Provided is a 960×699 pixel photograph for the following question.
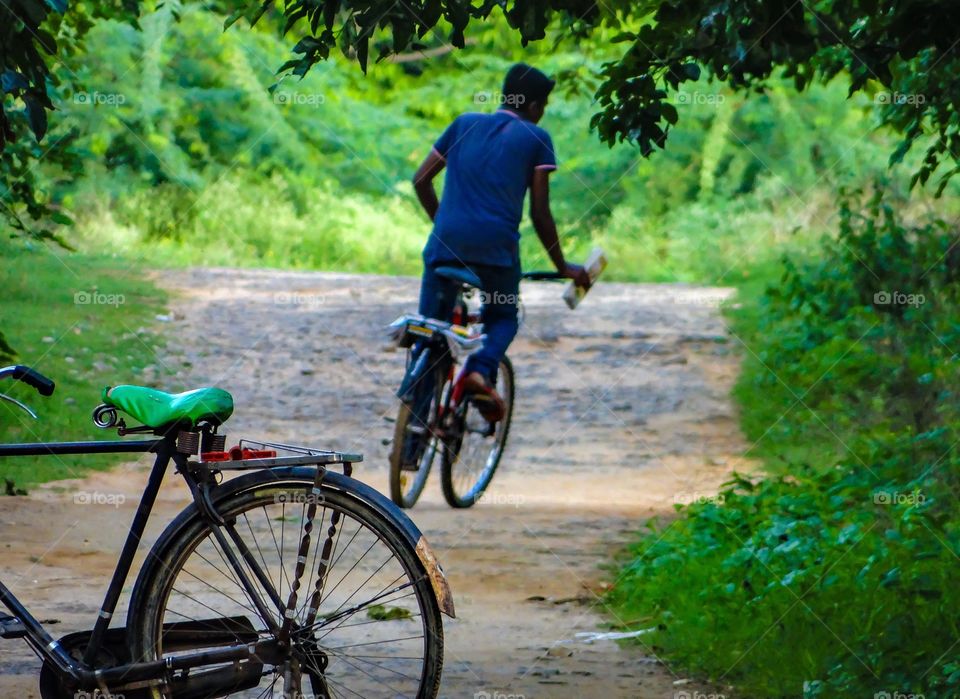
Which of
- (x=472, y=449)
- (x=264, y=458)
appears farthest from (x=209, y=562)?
(x=472, y=449)

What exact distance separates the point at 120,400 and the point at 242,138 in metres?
20.4

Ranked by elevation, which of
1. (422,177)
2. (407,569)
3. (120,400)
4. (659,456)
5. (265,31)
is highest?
(265,31)

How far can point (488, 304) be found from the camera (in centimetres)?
750

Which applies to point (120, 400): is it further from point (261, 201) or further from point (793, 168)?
point (793, 168)

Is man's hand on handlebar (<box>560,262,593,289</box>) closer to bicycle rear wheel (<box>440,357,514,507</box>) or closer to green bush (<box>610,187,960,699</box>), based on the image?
bicycle rear wheel (<box>440,357,514,507</box>)

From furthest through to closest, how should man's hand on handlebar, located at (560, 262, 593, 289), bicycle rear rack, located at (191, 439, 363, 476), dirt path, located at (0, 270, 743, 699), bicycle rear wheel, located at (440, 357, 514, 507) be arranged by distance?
bicycle rear wheel, located at (440, 357, 514, 507)
man's hand on handlebar, located at (560, 262, 593, 289)
dirt path, located at (0, 270, 743, 699)
bicycle rear rack, located at (191, 439, 363, 476)

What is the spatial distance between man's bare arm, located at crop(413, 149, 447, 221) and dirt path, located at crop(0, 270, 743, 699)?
161 centimetres

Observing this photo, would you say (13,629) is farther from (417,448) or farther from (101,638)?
(417,448)

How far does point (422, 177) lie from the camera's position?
7.65 metres

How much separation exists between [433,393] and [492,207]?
1.00 metres

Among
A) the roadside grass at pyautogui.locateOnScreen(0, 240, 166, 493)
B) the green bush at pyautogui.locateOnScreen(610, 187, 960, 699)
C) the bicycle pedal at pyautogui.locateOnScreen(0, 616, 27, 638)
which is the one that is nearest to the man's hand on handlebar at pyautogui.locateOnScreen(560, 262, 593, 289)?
the green bush at pyautogui.locateOnScreen(610, 187, 960, 699)

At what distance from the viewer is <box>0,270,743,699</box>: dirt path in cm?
538

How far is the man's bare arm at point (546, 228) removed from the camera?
7379 millimetres

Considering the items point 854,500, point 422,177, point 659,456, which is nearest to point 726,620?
point 854,500
